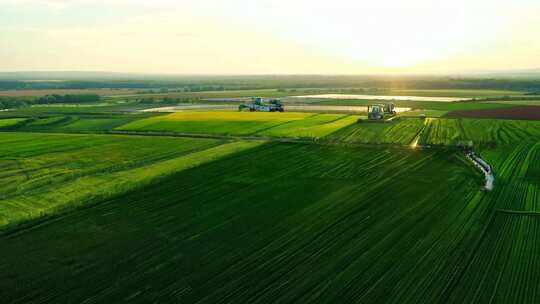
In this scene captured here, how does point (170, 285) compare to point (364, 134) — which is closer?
point (170, 285)

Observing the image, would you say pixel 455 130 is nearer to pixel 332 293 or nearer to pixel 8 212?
pixel 332 293

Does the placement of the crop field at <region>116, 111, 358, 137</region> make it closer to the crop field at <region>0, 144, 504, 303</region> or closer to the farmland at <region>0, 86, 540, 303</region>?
the farmland at <region>0, 86, 540, 303</region>

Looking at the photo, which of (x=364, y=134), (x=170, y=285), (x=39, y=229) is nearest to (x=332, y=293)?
(x=170, y=285)

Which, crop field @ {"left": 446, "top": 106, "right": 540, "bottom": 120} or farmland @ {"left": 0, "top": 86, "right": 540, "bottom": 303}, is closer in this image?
farmland @ {"left": 0, "top": 86, "right": 540, "bottom": 303}

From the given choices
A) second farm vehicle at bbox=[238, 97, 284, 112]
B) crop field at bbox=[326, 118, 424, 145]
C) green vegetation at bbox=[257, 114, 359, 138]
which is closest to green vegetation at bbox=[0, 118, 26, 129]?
second farm vehicle at bbox=[238, 97, 284, 112]

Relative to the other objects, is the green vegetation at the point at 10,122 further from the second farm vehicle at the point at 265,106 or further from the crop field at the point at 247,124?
the second farm vehicle at the point at 265,106

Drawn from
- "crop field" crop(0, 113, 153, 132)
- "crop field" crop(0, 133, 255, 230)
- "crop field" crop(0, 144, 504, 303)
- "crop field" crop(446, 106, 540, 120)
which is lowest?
"crop field" crop(0, 144, 504, 303)

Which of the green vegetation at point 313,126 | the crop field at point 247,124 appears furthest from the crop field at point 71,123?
the green vegetation at point 313,126
